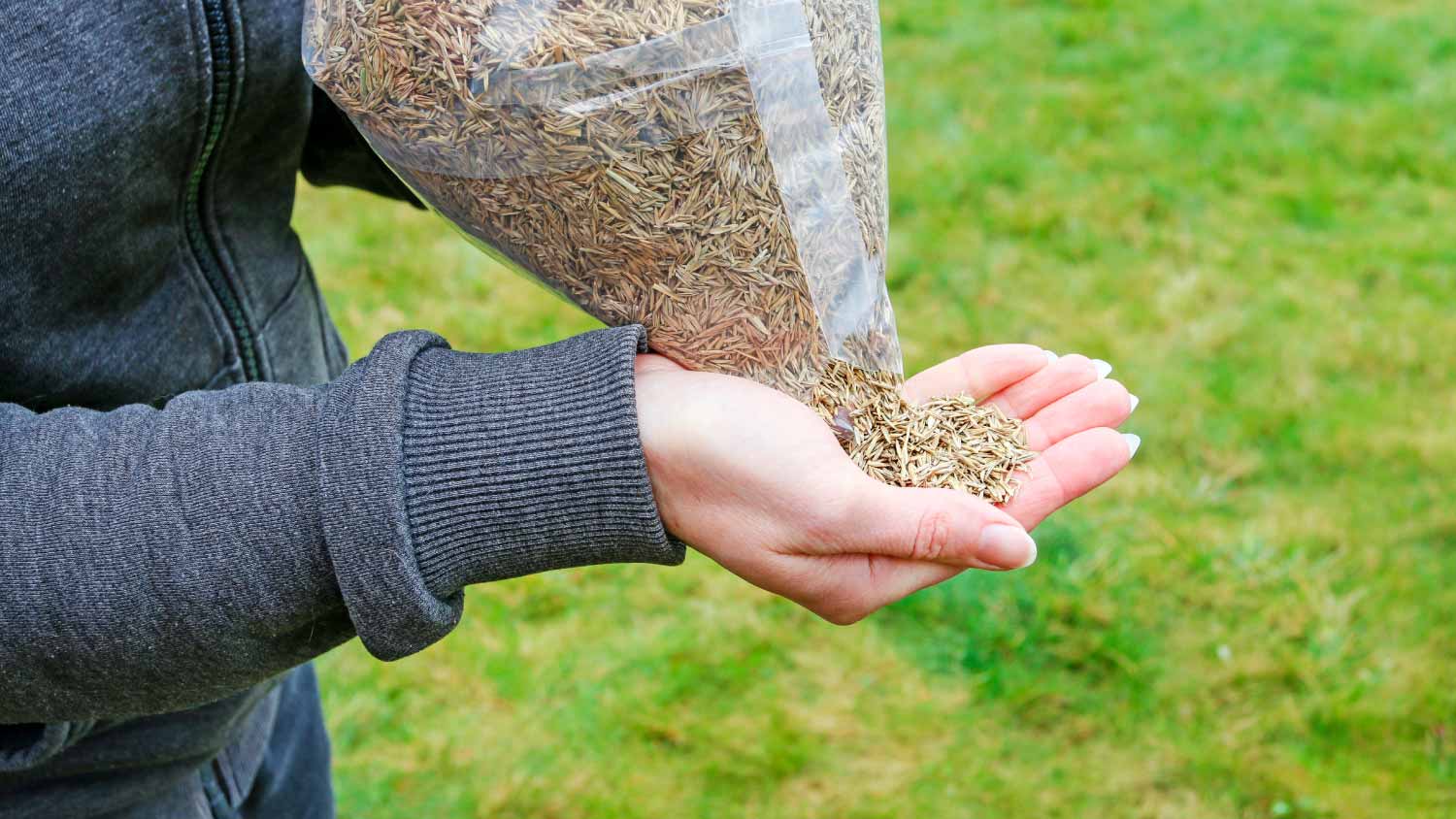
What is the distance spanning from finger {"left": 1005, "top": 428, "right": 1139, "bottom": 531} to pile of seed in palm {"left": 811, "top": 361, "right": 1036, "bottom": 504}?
0.05ft

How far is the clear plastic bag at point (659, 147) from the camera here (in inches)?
28.7

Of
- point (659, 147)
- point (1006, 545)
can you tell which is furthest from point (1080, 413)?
point (659, 147)

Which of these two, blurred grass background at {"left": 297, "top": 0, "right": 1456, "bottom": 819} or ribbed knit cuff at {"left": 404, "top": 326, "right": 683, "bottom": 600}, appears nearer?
ribbed knit cuff at {"left": 404, "top": 326, "right": 683, "bottom": 600}

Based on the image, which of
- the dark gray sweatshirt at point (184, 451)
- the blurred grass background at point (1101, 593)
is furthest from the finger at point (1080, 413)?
the blurred grass background at point (1101, 593)

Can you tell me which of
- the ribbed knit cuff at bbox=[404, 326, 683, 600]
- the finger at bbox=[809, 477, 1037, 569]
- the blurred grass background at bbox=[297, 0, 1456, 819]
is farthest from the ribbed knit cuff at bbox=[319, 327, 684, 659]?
the blurred grass background at bbox=[297, 0, 1456, 819]

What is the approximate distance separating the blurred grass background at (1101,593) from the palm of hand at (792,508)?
106cm

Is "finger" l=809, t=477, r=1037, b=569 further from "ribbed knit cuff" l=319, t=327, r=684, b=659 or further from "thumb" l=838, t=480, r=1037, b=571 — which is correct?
"ribbed knit cuff" l=319, t=327, r=684, b=659

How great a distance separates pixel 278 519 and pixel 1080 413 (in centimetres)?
61

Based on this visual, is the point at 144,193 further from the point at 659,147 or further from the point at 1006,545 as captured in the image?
the point at 1006,545

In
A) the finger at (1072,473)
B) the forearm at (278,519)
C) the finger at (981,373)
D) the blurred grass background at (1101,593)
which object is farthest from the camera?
the blurred grass background at (1101,593)

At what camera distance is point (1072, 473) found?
91 centimetres

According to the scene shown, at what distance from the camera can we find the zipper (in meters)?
0.80

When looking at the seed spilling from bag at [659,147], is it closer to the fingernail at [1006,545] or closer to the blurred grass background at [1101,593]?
the fingernail at [1006,545]

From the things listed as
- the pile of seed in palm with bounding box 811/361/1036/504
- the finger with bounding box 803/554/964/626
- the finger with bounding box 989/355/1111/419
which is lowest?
the finger with bounding box 803/554/964/626
